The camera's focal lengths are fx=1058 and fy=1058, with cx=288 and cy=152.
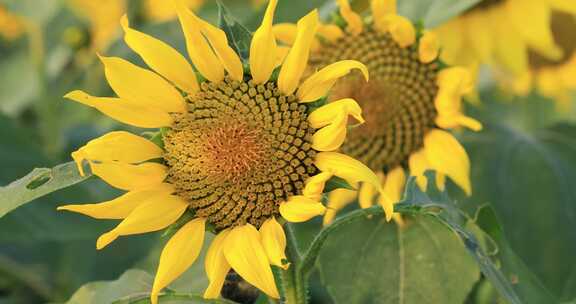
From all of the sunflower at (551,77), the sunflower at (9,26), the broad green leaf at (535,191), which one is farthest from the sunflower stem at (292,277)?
the sunflower at (9,26)

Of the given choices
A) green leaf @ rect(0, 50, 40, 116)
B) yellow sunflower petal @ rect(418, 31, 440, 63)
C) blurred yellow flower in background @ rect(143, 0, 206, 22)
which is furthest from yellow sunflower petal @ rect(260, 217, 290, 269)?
blurred yellow flower in background @ rect(143, 0, 206, 22)

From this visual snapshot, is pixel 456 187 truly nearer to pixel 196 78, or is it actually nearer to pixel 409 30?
pixel 409 30

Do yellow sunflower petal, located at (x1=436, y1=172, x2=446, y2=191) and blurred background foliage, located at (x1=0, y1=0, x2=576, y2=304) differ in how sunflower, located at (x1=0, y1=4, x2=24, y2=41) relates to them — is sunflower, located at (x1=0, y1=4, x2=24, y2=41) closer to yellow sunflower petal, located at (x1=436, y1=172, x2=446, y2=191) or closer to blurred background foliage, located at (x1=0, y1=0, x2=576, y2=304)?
blurred background foliage, located at (x1=0, y1=0, x2=576, y2=304)

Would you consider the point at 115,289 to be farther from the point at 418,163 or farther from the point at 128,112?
the point at 418,163

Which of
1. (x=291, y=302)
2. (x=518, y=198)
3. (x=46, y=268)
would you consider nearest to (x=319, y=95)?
(x=291, y=302)

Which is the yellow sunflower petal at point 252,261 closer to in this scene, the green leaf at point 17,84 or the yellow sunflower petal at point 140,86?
the yellow sunflower petal at point 140,86

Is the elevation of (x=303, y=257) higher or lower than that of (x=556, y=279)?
higher
